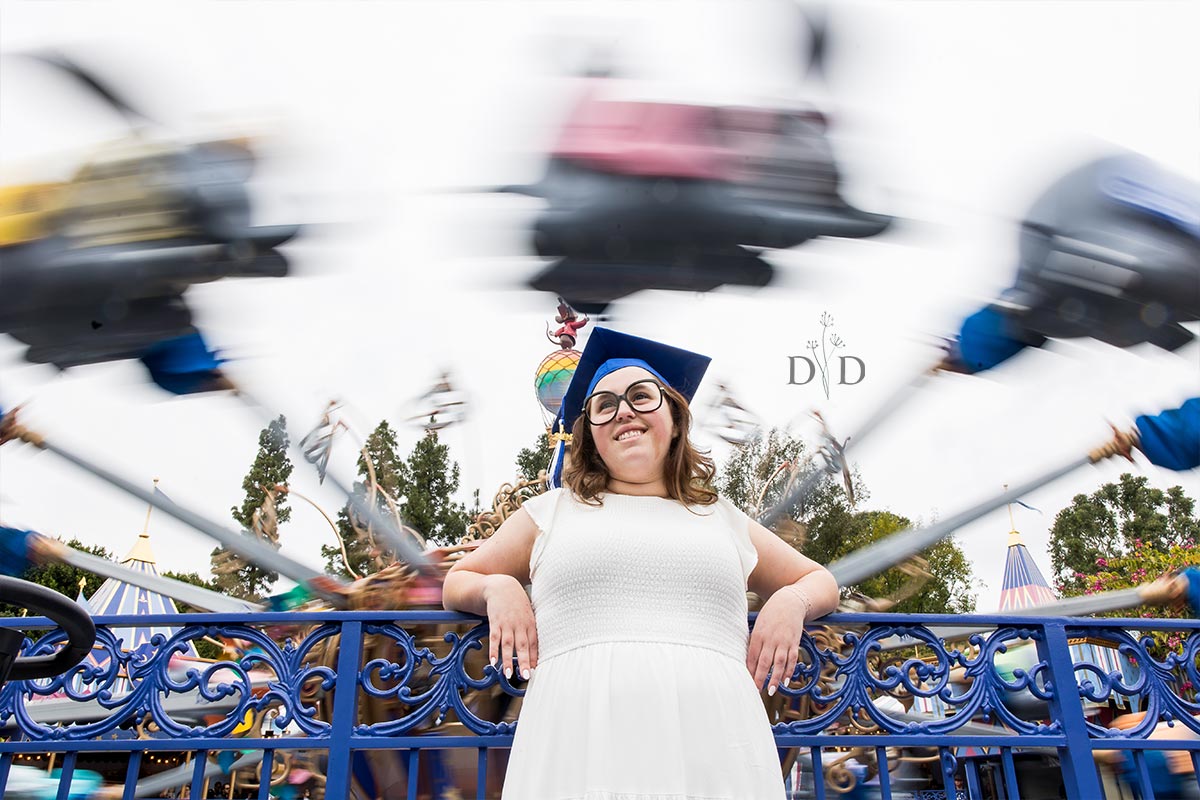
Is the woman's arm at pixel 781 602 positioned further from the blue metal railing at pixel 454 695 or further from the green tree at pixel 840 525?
the green tree at pixel 840 525

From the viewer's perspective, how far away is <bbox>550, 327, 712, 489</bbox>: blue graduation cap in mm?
2057

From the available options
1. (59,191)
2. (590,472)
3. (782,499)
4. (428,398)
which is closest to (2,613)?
(59,191)

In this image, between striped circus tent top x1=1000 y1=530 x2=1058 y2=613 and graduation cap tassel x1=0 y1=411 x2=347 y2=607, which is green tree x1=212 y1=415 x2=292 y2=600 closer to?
graduation cap tassel x1=0 y1=411 x2=347 y2=607

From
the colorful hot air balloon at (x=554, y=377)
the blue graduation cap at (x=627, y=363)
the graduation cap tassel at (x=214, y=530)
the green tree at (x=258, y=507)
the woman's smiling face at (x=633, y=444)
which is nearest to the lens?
the woman's smiling face at (x=633, y=444)

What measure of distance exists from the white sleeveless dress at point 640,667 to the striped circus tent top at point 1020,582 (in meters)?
11.6

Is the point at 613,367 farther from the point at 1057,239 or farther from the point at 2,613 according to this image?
the point at 2,613

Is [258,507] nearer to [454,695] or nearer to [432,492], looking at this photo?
[454,695]

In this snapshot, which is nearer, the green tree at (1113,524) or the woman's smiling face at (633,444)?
the woman's smiling face at (633,444)

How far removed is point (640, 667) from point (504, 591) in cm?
38

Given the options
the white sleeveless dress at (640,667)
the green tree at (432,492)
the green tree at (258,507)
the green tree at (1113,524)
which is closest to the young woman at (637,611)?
the white sleeveless dress at (640,667)

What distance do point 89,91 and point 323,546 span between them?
16.1 meters

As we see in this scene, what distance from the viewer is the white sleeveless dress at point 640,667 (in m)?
1.37

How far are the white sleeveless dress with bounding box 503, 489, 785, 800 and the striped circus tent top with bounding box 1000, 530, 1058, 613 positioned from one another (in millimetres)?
11641

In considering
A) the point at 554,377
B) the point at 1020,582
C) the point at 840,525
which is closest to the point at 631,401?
the point at 554,377
